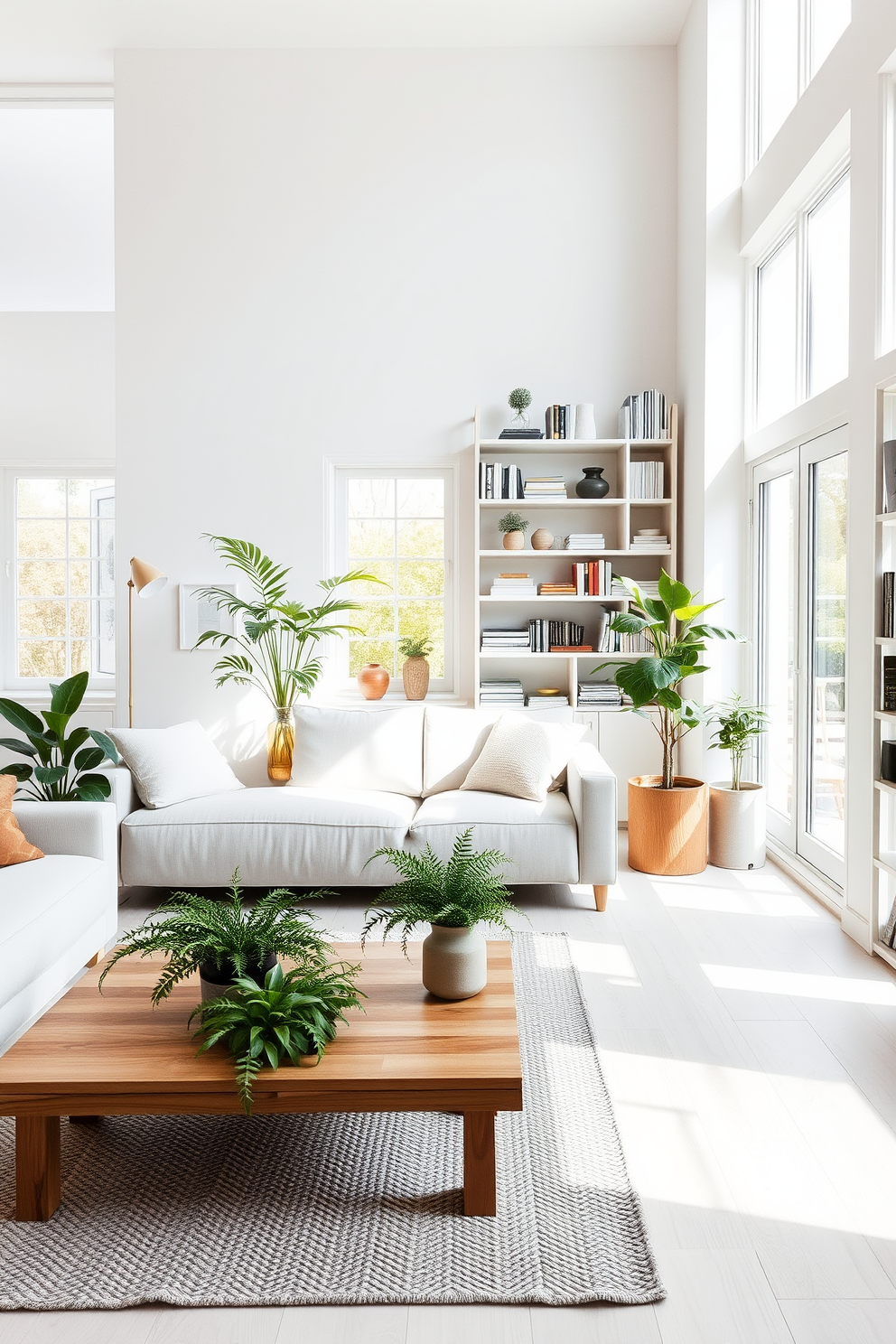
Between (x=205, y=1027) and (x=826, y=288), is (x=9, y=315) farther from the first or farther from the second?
(x=205, y=1027)

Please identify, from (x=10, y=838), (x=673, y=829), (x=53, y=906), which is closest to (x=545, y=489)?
(x=673, y=829)

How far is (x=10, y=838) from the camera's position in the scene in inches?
120

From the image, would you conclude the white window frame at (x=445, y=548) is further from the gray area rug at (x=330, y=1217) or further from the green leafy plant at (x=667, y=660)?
the gray area rug at (x=330, y=1217)

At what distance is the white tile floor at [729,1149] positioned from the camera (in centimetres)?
160

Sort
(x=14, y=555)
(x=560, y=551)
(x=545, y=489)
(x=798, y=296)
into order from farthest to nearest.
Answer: (x=14, y=555) → (x=560, y=551) → (x=545, y=489) → (x=798, y=296)

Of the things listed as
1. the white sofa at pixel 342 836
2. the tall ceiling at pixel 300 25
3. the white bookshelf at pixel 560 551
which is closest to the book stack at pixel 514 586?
the white bookshelf at pixel 560 551

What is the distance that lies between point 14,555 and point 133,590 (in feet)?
9.55

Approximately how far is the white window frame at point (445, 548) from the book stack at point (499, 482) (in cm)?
30

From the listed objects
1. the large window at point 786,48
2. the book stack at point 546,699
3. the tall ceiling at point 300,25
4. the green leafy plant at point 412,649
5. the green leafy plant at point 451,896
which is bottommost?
the green leafy plant at point 451,896

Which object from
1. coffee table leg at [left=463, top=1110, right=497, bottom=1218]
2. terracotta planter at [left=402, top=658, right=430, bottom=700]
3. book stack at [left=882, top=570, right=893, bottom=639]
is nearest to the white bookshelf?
terracotta planter at [left=402, top=658, right=430, bottom=700]

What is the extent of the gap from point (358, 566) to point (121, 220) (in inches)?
90.8

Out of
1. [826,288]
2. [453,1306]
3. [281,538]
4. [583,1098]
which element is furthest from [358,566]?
[453,1306]

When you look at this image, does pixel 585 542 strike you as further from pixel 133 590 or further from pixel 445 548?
pixel 133 590

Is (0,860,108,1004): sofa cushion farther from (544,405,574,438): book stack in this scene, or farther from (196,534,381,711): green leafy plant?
(544,405,574,438): book stack
